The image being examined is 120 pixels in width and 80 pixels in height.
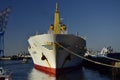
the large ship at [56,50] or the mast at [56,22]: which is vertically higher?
the mast at [56,22]

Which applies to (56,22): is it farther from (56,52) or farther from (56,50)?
(56,52)

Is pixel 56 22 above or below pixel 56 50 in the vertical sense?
above

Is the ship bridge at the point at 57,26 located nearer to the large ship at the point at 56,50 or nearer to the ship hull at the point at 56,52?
the large ship at the point at 56,50

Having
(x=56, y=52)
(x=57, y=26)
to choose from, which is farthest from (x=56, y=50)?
(x=57, y=26)

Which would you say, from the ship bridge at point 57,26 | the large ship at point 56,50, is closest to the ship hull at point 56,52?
the large ship at point 56,50

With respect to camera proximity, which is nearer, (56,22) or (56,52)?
(56,52)

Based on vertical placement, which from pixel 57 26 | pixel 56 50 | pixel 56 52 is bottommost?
pixel 56 52

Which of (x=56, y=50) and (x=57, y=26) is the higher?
(x=57, y=26)

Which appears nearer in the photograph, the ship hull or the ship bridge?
the ship hull

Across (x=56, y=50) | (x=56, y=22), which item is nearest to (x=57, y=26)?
(x=56, y=22)

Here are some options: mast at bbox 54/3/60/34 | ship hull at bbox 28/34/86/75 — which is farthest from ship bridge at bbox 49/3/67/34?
ship hull at bbox 28/34/86/75

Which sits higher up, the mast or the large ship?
the mast

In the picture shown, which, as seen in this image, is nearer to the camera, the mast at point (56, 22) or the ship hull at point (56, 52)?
the ship hull at point (56, 52)

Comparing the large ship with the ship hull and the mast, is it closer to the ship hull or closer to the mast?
the ship hull
